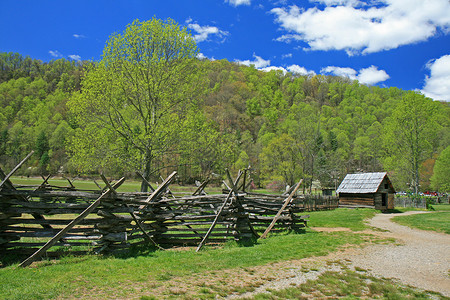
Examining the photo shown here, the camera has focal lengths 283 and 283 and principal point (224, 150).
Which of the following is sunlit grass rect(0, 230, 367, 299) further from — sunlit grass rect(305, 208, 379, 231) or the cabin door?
the cabin door

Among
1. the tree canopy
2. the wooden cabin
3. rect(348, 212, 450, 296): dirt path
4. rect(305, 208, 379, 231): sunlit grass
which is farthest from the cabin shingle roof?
rect(348, 212, 450, 296): dirt path

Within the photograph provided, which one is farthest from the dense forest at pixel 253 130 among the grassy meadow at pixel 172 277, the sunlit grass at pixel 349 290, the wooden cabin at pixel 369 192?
the wooden cabin at pixel 369 192

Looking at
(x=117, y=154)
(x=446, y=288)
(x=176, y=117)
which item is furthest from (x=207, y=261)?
(x=117, y=154)

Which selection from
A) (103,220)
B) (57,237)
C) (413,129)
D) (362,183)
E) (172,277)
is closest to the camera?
(172,277)

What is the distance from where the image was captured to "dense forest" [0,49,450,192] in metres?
20.5

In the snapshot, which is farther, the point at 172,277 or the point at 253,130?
the point at 253,130

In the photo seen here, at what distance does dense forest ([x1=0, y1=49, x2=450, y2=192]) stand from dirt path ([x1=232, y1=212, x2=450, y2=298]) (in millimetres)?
4993

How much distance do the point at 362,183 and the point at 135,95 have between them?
23730 millimetres

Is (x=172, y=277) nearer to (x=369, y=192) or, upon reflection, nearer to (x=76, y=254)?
(x=76, y=254)

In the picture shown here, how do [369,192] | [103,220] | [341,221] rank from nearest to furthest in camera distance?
[103,220] < [341,221] < [369,192]

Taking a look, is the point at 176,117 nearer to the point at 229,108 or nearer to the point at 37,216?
the point at 37,216

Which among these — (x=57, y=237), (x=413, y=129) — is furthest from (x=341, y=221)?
(x=413, y=129)

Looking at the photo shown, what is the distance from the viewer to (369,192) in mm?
27500

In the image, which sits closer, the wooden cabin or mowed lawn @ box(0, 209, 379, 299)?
mowed lawn @ box(0, 209, 379, 299)
